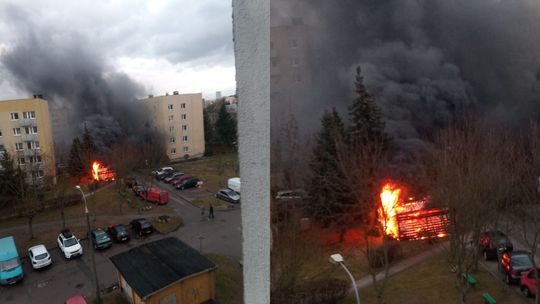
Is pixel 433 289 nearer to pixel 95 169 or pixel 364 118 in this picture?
pixel 364 118

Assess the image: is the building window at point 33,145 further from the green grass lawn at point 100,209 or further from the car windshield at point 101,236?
the car windshield at point 101,236

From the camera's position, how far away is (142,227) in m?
14.6

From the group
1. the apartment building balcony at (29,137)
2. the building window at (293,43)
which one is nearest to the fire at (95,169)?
the apartment building balcony at (29,137)

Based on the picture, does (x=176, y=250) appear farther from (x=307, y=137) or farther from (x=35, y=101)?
(x=35, y=101)

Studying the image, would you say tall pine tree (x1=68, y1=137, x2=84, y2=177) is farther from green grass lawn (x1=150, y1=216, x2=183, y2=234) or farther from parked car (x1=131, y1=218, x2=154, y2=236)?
parked car (x1=131, y1=218, x2=154, y2=236)

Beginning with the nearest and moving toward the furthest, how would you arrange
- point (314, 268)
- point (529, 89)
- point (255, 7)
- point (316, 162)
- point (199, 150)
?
point (255, 7) → point (314, 268) → point (316, 162) → point (529, 89) → point (199, 150)

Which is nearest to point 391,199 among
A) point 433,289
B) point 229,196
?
point 433,289

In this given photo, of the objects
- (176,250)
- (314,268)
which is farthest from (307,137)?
(176,250)

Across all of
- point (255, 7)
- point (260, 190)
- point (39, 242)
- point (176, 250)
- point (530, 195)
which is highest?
point (255, 7)

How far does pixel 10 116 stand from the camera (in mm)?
21531

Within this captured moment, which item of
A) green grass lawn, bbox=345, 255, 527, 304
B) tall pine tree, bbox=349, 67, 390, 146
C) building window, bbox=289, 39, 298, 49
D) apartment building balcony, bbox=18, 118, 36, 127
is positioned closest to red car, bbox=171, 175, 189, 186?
apartment building balcony, bbox=18, 118, 36, 127

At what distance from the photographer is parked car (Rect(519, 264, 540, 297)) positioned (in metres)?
8.51

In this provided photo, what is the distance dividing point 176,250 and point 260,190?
9867 millimetres

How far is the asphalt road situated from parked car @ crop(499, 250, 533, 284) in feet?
22.2
